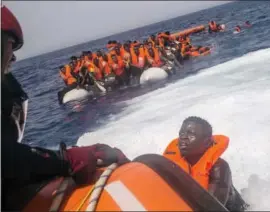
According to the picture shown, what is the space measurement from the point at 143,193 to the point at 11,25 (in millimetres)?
795

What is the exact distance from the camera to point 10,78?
153 cm

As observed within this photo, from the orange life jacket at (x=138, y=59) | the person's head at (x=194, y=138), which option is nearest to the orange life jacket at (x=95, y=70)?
the orange life jacket at (x=138, y=59)

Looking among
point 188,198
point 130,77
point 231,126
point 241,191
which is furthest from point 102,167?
point 130,77

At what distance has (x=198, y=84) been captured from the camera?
310 inches

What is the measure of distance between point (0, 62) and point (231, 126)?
3631 millimetres

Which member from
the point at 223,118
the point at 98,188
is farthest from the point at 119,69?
the point at 98,188

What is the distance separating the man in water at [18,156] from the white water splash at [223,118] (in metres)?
1.57

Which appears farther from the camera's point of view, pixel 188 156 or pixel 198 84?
pixel 198 84

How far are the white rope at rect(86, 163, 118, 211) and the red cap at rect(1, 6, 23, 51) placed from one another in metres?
0.62

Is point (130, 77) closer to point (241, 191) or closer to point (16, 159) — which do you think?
point (241, 191)

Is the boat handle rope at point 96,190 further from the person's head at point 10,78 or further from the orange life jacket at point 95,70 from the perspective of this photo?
the orange life jacket at point 95,70

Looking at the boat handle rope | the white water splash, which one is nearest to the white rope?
the boat handle rope

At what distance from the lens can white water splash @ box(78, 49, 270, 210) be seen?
371 centimetres

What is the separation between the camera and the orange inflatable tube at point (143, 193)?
53.7 inches
